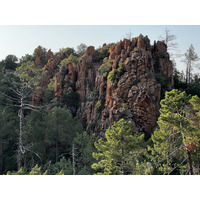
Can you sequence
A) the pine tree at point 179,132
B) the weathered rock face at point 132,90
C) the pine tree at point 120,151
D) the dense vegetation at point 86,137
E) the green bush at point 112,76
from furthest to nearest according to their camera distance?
the green bush at point 112,76 < the weathered rock face at point 132,90 < the pine tree at point 120,151 < the dense vegetation at point 86,137 < the pine tree at point 179,132

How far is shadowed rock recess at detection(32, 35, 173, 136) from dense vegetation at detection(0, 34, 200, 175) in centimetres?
36

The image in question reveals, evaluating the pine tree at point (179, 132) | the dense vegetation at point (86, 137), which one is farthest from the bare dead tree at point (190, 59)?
the pine tree at point (179, 132)

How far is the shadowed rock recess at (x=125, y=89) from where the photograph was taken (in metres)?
10.8

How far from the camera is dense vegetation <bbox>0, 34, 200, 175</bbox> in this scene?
4.82 m

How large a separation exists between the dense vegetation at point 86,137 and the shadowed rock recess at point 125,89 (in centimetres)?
36

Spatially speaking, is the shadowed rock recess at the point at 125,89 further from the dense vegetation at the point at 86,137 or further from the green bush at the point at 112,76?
Answer: the dense vegetation at the point at 86,137

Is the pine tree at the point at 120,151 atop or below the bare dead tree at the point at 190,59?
below

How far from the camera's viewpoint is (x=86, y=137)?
1034 cm

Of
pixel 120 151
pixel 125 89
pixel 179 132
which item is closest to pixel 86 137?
pixel 125 89

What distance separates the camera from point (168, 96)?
516 cm

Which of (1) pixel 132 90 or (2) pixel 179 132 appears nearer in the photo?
(2) pixel 179 132

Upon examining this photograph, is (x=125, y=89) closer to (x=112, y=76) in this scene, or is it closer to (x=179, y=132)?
(x=112, y=76)

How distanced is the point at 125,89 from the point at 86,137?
443 cm
